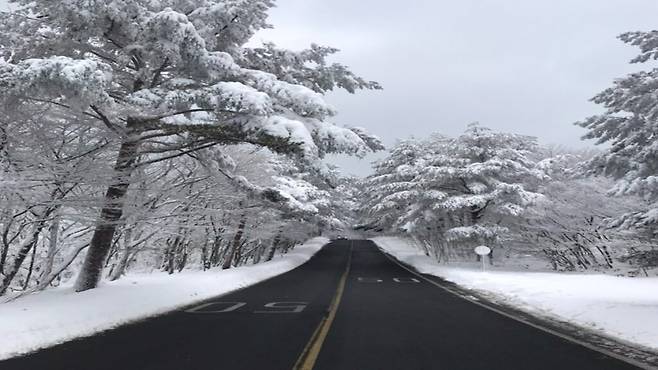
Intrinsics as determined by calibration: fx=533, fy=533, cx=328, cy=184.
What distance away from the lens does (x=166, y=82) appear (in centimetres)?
1138

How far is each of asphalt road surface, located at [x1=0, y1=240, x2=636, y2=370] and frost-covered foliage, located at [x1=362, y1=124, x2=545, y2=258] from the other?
49.4ft

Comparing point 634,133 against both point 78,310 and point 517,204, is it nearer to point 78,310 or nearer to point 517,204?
point 78,310

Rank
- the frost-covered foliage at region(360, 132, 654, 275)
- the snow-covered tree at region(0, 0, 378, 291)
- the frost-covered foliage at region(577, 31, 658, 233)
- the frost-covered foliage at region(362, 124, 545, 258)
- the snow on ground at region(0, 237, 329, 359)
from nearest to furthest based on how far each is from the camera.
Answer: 1. the snow on ground at region(0, 237, 329, 359)
2. the snow-covered tree at region(0, 0, 378, 291)
3. the frost-covered foliage at region(577, 31, 658, 233)
4. the frost-covered foliage at region(360, 132, 654, 275)
5. the frost-covered foliage at region(362, 124, 545, 258)

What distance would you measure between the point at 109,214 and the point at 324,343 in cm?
694

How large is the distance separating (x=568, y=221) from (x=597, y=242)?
184cm

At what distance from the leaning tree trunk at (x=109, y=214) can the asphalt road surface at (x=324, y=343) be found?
2.55 metres

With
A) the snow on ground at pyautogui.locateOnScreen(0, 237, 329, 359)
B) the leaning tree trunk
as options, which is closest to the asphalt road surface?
the snow on ground at pyautogui.locateOnScreen(0, 237, 329, 359)

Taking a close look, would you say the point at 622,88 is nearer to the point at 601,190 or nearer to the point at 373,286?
the point at 373,286

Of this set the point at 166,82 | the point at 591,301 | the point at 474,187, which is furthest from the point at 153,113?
the point at 474,187

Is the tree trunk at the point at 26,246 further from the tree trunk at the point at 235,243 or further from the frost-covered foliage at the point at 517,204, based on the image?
the frost-covered foliage at the point at 517,204

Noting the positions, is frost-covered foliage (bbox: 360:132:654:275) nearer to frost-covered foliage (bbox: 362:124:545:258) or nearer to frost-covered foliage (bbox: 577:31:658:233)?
frost-covered foliage (bbox: 362:124:545:258)

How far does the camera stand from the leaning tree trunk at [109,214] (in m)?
11.9

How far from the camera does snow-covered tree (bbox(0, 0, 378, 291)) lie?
924 cm

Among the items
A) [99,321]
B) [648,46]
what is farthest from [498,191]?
[99,321]
